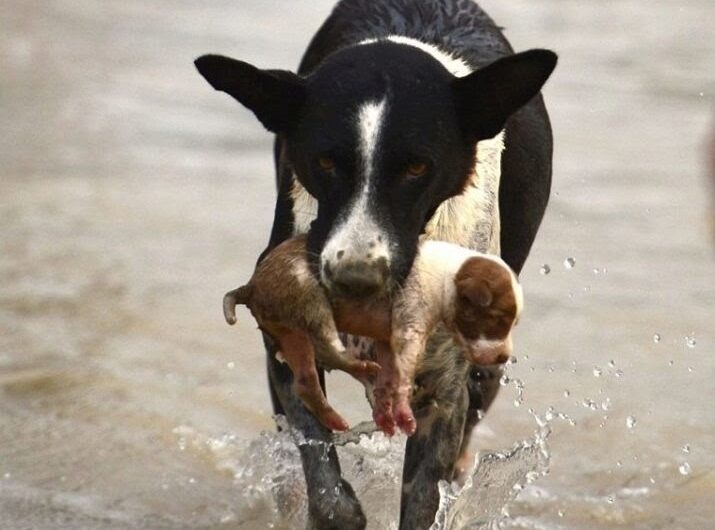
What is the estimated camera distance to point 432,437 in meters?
4.92

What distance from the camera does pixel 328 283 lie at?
414cm

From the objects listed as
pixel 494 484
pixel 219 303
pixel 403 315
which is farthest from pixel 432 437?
pixel 219 303

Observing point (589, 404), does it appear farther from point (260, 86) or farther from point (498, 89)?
point (260, 86)

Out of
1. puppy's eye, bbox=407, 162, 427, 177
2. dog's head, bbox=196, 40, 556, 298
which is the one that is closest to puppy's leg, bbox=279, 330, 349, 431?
dog's head, bbox=196, 40, 556, 298

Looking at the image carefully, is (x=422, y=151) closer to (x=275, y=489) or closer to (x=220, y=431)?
(x=275, y=489)

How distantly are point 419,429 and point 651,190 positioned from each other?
5.23 metres

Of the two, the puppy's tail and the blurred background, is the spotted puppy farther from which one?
the blurred background

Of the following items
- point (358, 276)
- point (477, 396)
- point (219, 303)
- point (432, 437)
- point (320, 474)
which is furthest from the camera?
point (219, 303)

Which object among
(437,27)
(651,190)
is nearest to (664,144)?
(651,190)

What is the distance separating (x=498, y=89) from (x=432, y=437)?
103 cm

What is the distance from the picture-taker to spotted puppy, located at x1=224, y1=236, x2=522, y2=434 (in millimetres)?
4172

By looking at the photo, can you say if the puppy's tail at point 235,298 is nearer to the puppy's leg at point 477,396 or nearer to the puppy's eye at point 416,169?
the puppy's eye at point 416,169

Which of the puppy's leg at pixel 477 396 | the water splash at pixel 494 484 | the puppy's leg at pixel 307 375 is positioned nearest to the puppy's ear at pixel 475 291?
the puppy's leg at pixel 307 375

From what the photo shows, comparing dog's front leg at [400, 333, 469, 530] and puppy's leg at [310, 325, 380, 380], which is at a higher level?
puppy's leg at [310, 325, 380, 380]
